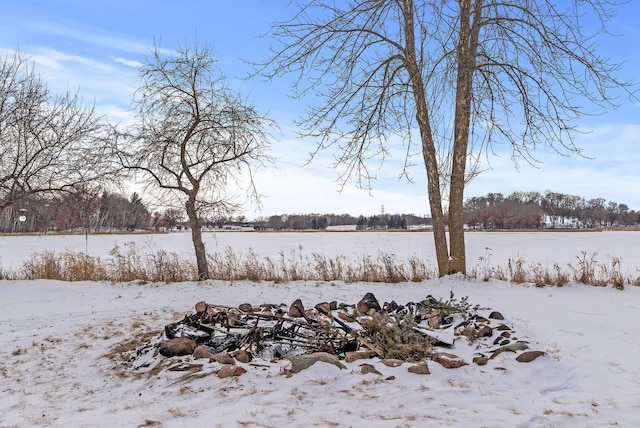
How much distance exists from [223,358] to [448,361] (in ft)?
6.30

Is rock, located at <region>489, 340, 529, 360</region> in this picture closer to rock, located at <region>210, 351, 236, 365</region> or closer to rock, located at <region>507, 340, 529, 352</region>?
rock, located at <region>507, 340, 529, 352</region>

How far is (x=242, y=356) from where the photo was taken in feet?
11.8

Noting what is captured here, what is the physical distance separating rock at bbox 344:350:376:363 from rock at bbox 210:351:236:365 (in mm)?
984

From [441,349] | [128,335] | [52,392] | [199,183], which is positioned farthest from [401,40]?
[52,392]

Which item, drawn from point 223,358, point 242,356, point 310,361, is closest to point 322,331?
point 310,361

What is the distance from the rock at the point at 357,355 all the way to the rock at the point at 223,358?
Answer: 984mm

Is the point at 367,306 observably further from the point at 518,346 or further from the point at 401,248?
the point at 401,248

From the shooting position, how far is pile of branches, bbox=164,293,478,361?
12.4 feet

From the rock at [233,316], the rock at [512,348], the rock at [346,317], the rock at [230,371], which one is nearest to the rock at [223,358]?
the rock at [230,371]

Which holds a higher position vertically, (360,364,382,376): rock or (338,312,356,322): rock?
(338,312,356,322): rock

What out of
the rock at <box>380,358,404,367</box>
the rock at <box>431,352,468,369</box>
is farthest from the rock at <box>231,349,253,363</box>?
the rock at <box>431,352,468,369</box>

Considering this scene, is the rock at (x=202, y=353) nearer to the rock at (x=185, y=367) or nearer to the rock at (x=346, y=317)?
the rock at (x=185, y=367)

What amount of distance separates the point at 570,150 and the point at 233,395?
23.9 ft

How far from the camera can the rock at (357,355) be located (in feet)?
11.6
